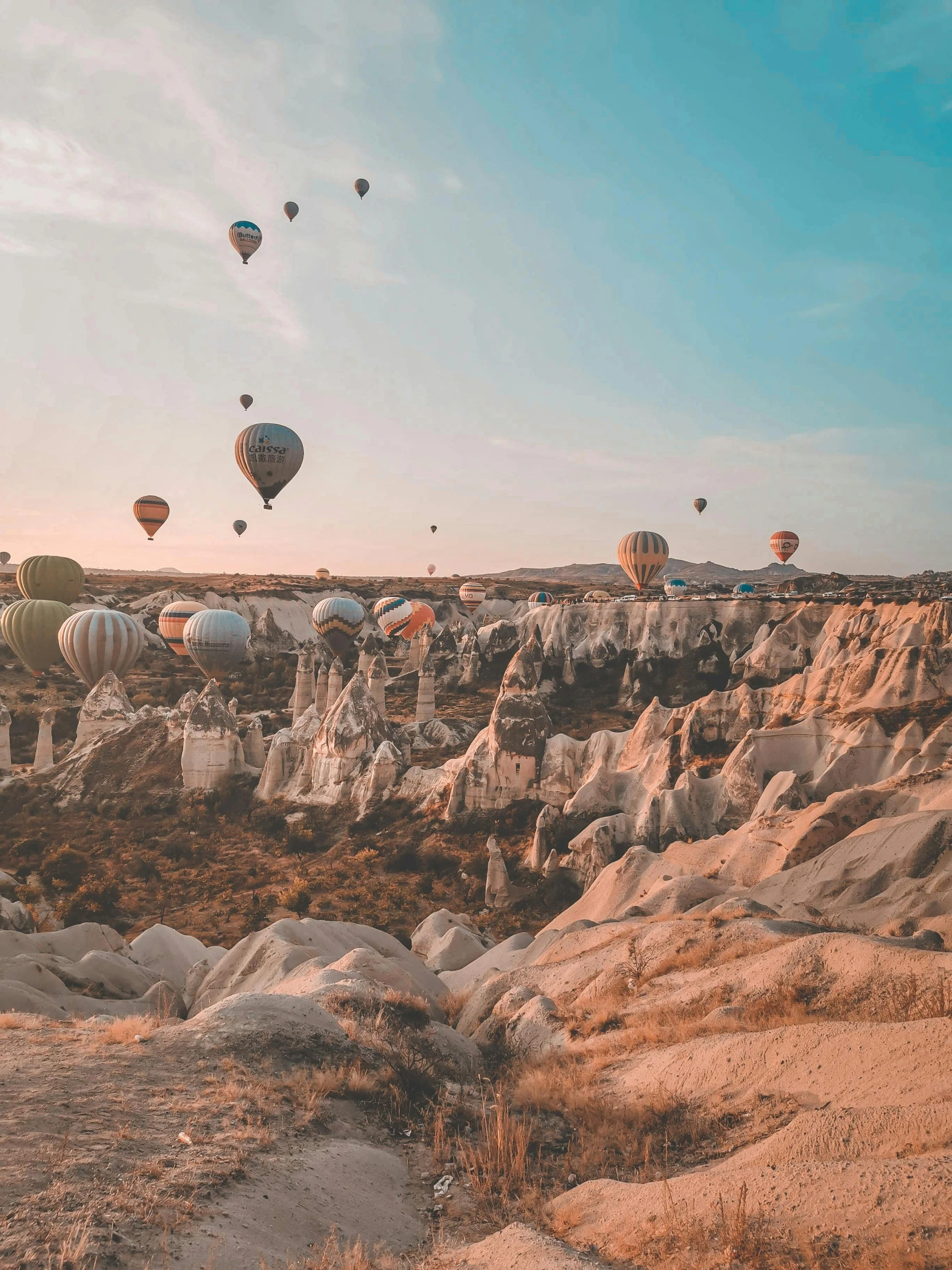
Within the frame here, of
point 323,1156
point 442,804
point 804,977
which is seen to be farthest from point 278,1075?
point 442,804

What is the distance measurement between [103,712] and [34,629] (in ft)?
43.3

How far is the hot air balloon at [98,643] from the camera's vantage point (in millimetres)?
39750

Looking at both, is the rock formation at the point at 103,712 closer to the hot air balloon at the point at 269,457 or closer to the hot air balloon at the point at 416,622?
the hot air balloon at the point at 269,457

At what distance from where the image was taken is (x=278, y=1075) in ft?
21.8

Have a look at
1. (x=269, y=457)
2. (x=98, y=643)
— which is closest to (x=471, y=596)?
(x=269, y=457)

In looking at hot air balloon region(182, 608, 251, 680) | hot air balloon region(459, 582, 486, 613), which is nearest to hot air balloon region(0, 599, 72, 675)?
hot air balloon region(182, 608, 251, 680)

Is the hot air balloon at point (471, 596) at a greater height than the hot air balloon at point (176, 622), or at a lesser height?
greater

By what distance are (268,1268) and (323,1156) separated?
4.68 ft

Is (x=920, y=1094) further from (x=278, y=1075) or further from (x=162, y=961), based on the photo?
(x=162, y=961)

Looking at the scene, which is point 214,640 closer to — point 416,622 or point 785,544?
point 416,622

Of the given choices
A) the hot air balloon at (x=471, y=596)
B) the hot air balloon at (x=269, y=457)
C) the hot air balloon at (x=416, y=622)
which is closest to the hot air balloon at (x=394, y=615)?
the hot air balloon at (x=416, y=622)

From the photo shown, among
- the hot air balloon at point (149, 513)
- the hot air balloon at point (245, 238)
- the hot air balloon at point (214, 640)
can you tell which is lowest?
the hot air balloon at point (214, 640)

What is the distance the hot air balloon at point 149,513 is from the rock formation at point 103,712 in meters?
31.2

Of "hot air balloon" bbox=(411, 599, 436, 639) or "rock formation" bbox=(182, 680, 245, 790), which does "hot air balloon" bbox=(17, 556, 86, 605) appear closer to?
"hot air balloon" bbox=(411, 599, 436, 639)
